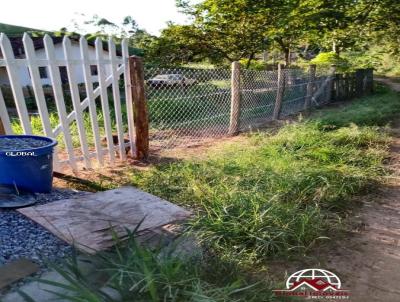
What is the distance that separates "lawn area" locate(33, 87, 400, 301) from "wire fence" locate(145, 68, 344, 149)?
1313 millimetres

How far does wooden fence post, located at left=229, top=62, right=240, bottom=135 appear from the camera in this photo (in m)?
5.99

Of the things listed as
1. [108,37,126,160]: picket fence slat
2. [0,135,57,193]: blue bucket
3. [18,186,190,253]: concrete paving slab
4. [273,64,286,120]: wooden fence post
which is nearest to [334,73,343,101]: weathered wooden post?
[273,64,286,120]: wooden fence post

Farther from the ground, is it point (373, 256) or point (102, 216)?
point (102, 216)

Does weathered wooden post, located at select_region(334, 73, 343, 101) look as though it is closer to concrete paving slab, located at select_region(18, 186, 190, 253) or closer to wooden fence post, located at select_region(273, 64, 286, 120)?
wooden fence post, located at select_region(273, 64, 286, 120)

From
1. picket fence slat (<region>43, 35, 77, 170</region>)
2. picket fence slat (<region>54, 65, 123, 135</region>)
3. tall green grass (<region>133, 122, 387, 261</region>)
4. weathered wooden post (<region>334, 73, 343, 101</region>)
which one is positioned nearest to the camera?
tall green grass (<region>133, 122, 387, 261</region>)

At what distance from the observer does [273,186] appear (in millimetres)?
3223

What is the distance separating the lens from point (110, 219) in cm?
248

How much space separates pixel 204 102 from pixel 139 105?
2255 mm

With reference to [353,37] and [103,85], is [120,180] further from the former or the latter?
[353,37]

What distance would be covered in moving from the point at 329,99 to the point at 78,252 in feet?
32.1

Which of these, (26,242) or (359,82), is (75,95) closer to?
(26,242)

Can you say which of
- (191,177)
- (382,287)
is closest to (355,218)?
(382,287)

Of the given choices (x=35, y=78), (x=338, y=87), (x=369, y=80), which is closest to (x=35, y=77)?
(x=35, y=78)

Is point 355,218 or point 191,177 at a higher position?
point 191,177
